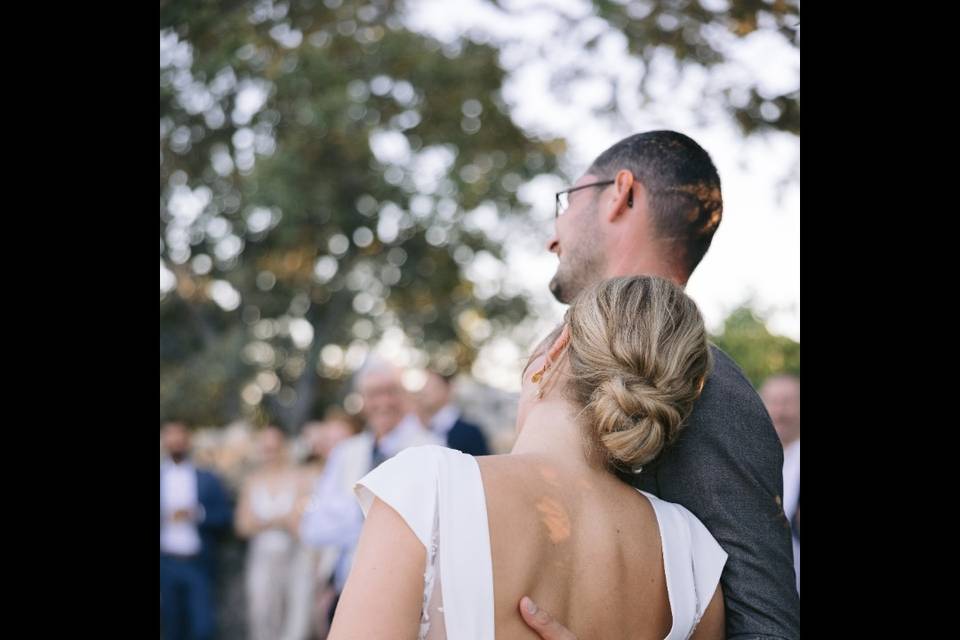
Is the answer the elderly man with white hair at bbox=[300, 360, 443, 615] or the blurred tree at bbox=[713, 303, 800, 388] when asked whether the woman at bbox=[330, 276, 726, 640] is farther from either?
the blurred tree at bbox=[713, 303, 800, 388]

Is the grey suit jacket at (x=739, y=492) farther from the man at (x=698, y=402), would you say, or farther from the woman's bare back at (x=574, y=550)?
the woman's bare back at (x=574, y=550)

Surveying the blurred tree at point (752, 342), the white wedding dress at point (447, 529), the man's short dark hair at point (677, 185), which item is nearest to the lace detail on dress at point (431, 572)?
the white wedding dress at point (447, 529)

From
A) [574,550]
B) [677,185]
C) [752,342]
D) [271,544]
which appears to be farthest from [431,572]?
[752,342]

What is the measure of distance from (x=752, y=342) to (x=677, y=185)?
77.0 ft

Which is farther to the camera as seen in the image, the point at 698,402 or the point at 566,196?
the point at 566,196

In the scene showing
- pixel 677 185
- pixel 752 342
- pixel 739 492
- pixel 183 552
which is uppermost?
pixel 677 185

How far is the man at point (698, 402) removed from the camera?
2.12m

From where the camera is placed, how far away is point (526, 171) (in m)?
15.7

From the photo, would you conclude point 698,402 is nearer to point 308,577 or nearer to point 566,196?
point 566,196

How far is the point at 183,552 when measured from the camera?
31.6 feet

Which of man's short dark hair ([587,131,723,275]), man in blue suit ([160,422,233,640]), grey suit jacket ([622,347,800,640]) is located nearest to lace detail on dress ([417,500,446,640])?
grey suit jacket ([622,347,800,640])

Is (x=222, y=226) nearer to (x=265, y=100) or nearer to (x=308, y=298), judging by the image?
(x=308, y=298)
